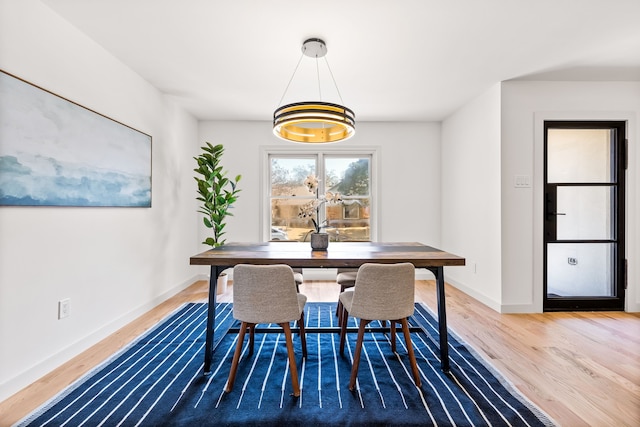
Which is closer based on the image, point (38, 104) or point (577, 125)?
Result: point (38, 104)

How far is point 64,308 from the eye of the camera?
217 centimetres

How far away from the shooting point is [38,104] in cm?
196

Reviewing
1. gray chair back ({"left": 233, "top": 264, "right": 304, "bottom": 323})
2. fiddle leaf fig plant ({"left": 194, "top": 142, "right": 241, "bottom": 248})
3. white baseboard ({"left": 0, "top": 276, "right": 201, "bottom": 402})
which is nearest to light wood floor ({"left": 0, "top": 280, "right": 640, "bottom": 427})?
white baseboard ({"left": 0, "top": 276, "right": 201, "bottom": 402})

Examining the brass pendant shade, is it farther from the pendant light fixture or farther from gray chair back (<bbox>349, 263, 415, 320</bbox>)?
gray chair back (<bbox>349, 263, 415, 320</bbox>)

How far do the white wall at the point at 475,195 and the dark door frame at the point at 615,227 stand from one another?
0.51 m

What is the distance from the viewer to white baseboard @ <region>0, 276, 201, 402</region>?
178 centimetres

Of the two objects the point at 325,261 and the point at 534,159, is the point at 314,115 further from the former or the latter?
the point at 534,159

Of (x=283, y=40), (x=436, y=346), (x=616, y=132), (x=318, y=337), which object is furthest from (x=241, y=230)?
(x=616, y=132)

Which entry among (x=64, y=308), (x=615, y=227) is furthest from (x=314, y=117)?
(x=615, y=227)

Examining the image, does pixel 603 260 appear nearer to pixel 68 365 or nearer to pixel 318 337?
pixel 318 337

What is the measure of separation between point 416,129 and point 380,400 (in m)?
4.04

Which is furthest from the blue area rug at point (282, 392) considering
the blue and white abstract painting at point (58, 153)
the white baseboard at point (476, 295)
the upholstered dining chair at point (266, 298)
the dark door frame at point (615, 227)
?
the dark door frame at point (615, 227)

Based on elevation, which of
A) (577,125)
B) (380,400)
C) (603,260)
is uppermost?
(577,125)

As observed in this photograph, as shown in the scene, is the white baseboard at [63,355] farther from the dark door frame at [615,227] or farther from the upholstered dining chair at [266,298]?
the dark door frame at [615,227]
